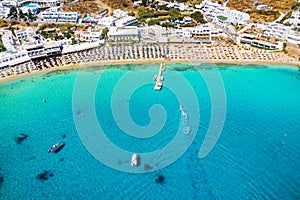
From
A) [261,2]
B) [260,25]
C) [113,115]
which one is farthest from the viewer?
[261,2]

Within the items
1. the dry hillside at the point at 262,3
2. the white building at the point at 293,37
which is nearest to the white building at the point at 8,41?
the dry hillside at the point at 262,3

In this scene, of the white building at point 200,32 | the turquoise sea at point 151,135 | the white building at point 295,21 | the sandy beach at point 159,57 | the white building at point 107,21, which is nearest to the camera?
the turquoise sea at point 151,135

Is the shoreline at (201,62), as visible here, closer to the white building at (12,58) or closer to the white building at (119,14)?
the white building at (12,58)

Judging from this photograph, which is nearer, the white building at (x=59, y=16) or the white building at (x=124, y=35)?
the white building at (x=124, y=35)

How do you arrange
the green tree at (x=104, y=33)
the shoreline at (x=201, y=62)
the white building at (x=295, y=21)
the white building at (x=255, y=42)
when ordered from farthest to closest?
the white building at (x=295, y=21) → the green tree at (x=104, y=33) → the white building at (x=255, y=42) → the shoreline at (x=201, y=62)

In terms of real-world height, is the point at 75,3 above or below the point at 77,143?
above

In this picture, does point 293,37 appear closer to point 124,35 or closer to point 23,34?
point 124,35

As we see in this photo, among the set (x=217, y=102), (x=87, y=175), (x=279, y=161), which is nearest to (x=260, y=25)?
(x=217, y=102)

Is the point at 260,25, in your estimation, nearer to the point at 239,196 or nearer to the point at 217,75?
the point at 217,75
